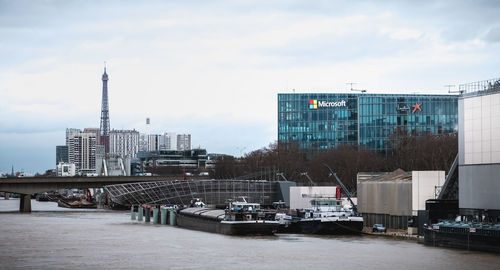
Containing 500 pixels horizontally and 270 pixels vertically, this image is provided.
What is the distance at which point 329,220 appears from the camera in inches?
3563

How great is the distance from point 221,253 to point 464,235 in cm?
2028

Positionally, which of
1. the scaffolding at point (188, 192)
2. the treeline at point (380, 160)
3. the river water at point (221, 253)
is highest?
the treeline at point (380, 160)

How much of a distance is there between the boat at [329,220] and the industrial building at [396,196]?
2.40m

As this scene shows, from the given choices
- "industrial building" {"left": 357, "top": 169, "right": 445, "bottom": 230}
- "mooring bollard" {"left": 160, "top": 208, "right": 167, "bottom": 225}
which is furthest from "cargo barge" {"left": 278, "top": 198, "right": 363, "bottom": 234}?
"mooring bollard" {"left": 160, "top": 208, "right": 167, "bottom": 225}

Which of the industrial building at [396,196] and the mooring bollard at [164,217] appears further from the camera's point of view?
the mooring bollard at [164,217]

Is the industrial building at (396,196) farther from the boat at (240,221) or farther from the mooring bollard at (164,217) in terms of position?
the mooring bollard at (164,217)

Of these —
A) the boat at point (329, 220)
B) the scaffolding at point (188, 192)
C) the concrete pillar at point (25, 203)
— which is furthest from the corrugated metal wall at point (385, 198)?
the concrete pillar at point (25, 203)

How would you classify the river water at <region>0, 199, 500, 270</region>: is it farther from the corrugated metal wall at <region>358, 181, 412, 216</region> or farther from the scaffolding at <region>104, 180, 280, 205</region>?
the scaffolding at <region>104, 180, 280, 205</region>

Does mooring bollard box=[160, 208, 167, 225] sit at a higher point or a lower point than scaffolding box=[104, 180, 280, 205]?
lower

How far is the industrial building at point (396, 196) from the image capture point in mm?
85438

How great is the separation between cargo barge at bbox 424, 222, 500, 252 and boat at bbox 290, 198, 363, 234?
15799 millimetres

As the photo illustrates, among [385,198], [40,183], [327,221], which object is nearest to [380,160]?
[40,183]

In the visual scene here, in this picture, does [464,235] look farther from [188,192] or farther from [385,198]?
[188,192]

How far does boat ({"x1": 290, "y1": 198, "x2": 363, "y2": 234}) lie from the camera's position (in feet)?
294
